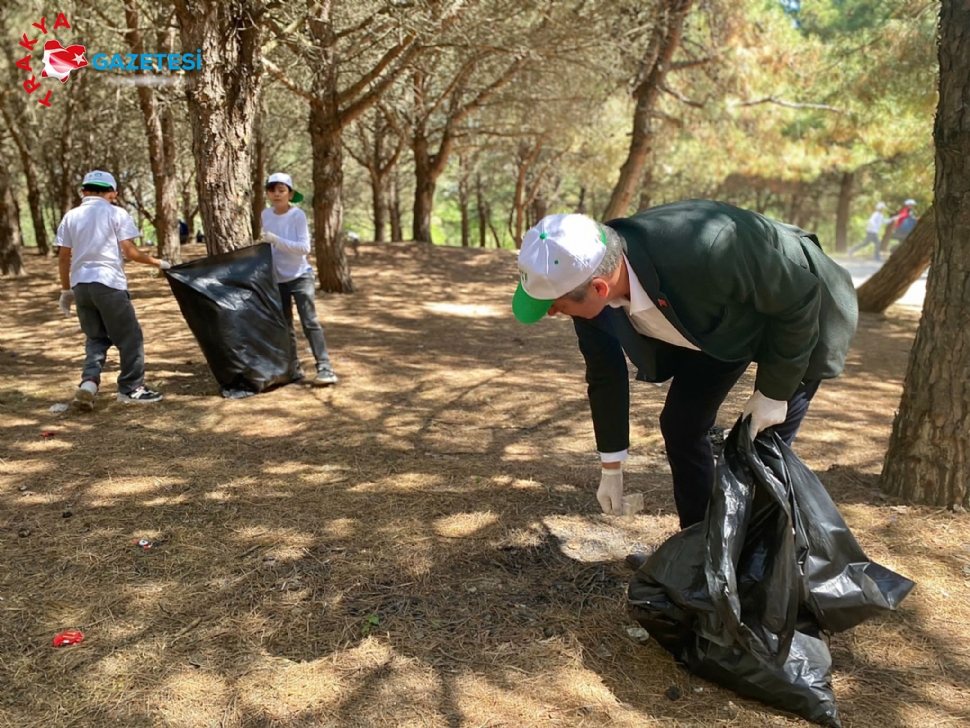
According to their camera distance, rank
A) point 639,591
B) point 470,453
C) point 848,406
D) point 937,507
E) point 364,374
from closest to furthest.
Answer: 1. point 639,591
2. point 937,507
3. point 470,453
4. point 848,406
5. point 364,374

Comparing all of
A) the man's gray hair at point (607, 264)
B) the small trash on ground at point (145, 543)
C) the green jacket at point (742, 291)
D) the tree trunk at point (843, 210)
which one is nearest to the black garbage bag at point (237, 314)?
the small trash on ground at point (145, 543)

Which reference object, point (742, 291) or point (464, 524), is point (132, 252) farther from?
point (742, 291)

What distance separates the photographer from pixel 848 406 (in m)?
5.41

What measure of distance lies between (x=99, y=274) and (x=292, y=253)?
1.23 m

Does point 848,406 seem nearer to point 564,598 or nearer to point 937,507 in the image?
point 937,507

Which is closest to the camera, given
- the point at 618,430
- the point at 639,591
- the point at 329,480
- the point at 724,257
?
the point at 724,257

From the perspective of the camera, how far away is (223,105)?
545cm

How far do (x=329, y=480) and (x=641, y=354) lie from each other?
1995 mm

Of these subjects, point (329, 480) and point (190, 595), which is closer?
point (190, 595)

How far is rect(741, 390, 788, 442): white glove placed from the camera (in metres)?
2.20

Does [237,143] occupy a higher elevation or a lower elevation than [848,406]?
higher

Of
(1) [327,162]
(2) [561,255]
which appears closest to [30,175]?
(1) [327,162]

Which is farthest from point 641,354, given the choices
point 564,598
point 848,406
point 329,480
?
point 848,406

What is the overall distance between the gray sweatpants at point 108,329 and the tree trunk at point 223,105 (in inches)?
35.2
